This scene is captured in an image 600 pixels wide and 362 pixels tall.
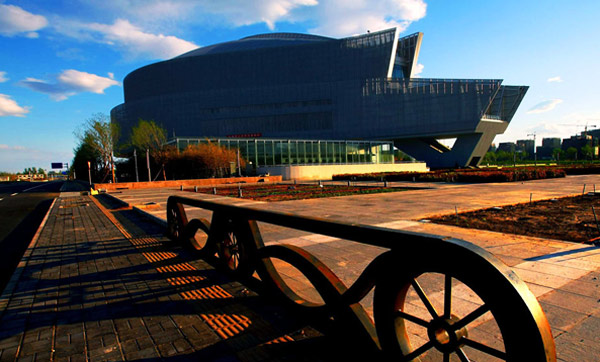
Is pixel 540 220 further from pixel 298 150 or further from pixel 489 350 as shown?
pixel 298 150

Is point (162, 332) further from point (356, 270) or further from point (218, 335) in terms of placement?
point (356, 270)

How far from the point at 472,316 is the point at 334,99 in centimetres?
7845

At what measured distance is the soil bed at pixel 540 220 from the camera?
279 inches

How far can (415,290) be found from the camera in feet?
7.65

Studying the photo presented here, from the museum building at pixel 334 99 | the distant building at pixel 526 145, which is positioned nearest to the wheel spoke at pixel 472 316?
the museum building at pixel 334 99

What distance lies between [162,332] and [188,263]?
251 cm

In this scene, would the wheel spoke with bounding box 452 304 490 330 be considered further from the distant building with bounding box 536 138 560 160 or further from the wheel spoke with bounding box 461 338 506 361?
the distant building with bounding box 536 138 560 160

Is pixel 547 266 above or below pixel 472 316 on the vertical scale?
below

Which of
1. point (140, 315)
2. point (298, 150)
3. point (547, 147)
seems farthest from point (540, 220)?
point (547, 147)

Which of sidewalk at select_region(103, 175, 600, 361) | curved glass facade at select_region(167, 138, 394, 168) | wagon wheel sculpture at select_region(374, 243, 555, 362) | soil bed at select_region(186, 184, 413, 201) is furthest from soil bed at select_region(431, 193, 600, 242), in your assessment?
curved glass facade at select_region(167, 138, 394, 168)

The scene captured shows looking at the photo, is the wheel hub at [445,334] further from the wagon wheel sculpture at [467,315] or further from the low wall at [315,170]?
the low wall at [315,170]

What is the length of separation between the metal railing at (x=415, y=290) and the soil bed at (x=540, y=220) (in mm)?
4745

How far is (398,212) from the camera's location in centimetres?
1088

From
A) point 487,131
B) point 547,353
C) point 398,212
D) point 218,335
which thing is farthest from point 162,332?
point 487,131
